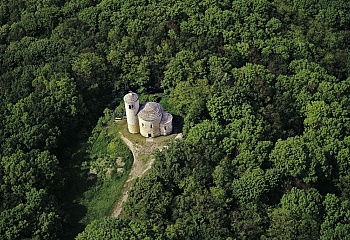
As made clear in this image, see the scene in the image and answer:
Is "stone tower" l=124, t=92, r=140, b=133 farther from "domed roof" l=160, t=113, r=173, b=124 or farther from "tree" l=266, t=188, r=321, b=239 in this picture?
"tree" l=266, t=188, r=321, b=239

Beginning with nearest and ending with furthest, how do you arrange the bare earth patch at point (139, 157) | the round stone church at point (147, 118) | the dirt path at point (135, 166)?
the dirt path at point (135, 166) → the bare earth patch at point (139, 157) → the round stone church at point (147, 118)

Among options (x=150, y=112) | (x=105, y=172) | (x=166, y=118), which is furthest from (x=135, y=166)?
(x=166, y=118)

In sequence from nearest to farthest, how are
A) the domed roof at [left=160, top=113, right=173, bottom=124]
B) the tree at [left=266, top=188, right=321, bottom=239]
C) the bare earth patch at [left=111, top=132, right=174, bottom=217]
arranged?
the tree at [left=266, top=188, right=321, bottom=239]
the bare earth patch at [left=111, top=132, right=174, bottom=217]
the domed roof at [left=160, top=113, right=173, bottom=124]

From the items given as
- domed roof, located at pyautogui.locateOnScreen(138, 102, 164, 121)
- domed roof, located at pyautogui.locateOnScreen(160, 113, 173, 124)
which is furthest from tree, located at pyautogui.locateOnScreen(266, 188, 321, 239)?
domed roof, located at pyautogui.locateOnScreen(138, 102, 164, 121)

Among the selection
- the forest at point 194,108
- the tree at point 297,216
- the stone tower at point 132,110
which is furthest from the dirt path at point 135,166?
the tree at point 297,216

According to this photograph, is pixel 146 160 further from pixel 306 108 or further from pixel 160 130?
pixel 306 108

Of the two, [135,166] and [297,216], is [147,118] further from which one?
[297,216]

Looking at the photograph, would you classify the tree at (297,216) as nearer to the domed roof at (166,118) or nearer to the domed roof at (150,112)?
the domed roof at (166,118)
